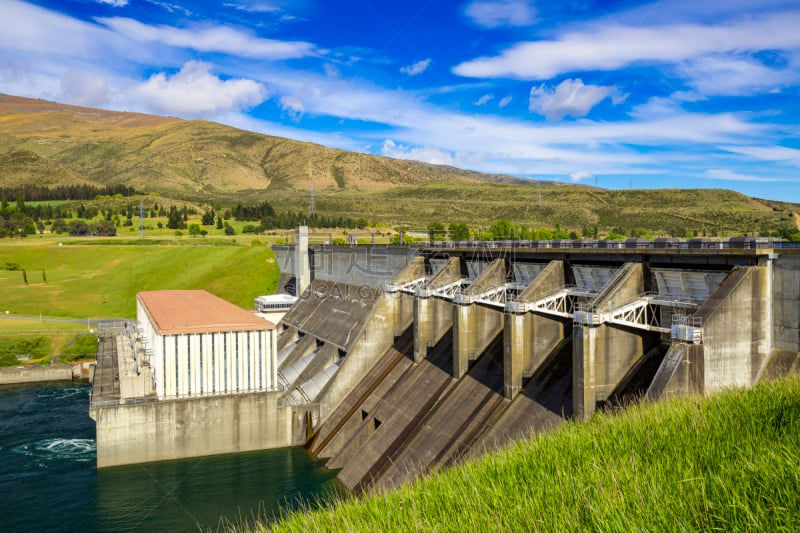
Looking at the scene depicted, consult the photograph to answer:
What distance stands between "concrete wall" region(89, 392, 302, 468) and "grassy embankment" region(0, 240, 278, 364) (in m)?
32.2

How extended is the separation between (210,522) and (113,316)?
54.8m

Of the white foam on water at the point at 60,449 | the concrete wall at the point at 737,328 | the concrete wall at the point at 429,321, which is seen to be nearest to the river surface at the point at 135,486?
the white foam on water at the point at 60,449

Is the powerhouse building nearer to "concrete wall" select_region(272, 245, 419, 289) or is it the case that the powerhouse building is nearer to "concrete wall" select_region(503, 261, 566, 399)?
"concrete wall" select_region(272, 245, 419, 289)

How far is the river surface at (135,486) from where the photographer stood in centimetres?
2719

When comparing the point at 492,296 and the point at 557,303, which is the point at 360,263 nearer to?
the point at 492,296

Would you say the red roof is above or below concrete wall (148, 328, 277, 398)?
above

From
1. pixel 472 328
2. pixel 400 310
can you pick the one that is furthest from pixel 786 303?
pixel 400 310

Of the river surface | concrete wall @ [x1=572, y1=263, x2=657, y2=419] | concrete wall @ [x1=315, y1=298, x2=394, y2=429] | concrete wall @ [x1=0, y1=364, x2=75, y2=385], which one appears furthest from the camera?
concrete wall @ [x1=0, y1=364, x2=75, y2=385]

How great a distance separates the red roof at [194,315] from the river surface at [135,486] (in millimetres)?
7618

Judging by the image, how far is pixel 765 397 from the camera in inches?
467

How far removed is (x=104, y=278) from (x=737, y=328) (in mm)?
83926

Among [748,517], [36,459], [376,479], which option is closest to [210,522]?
[376,479]

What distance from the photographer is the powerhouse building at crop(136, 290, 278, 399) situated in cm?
3506

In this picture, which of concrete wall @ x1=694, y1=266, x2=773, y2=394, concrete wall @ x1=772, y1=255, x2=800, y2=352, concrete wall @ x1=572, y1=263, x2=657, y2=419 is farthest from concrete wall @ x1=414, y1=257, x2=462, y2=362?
concrete wall @ x1=772, y1=255, x2=800, y2=352
